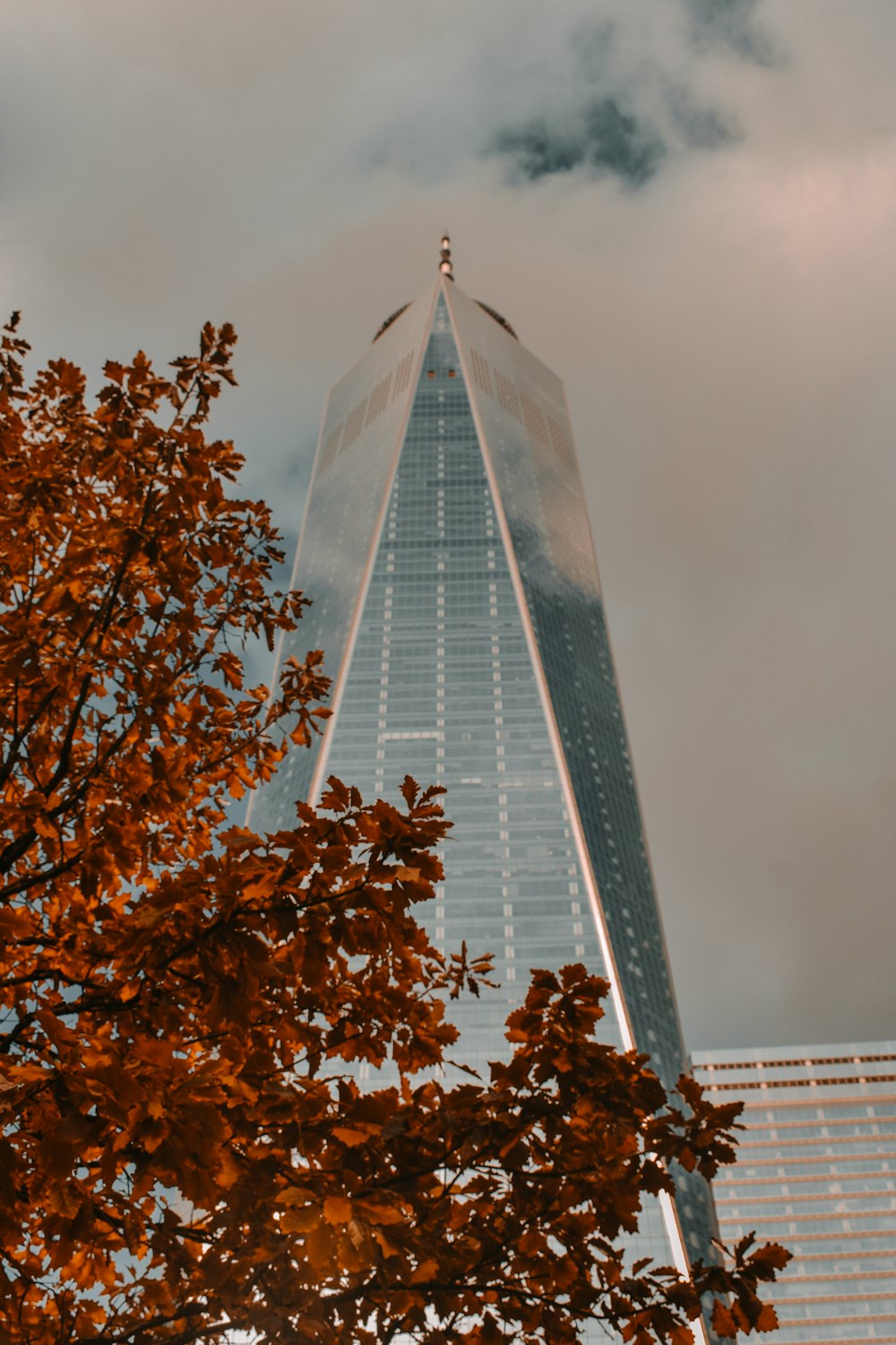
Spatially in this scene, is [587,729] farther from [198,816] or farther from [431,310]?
[198,816]

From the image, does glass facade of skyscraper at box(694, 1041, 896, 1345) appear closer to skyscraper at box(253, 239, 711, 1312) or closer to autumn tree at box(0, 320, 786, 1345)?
skyscraper at box(253, 239, 711, 1312)

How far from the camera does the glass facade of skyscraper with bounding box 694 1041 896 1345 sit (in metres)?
118

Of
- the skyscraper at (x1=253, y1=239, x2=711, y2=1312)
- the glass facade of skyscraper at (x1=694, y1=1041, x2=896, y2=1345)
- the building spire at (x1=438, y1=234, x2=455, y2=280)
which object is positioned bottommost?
the glass facade of skyscraper at (x1=694, y1=1041, x2=896, y2=1345)

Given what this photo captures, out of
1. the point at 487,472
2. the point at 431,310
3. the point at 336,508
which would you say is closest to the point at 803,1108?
the point at 487,472

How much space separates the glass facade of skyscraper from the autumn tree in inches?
5280

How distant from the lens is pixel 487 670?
387ft

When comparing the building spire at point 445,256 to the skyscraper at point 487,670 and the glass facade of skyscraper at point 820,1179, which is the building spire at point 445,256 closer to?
the skyscraper at point 487,670

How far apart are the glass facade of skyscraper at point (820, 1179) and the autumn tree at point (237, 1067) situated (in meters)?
134

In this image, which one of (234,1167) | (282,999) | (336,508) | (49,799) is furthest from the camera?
(336,508)

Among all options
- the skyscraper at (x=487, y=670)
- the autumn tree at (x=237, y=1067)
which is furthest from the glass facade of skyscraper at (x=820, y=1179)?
the autumn tree at (x=237, y=1067)

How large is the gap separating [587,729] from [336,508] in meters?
50.8

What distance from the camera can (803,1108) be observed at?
456 feet

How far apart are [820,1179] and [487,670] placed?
8541 centimetres

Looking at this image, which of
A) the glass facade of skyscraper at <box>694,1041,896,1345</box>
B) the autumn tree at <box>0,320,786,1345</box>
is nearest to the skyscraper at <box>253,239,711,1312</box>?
the glass facade of skyscraper at <box>694,1041,896,1345</box>
